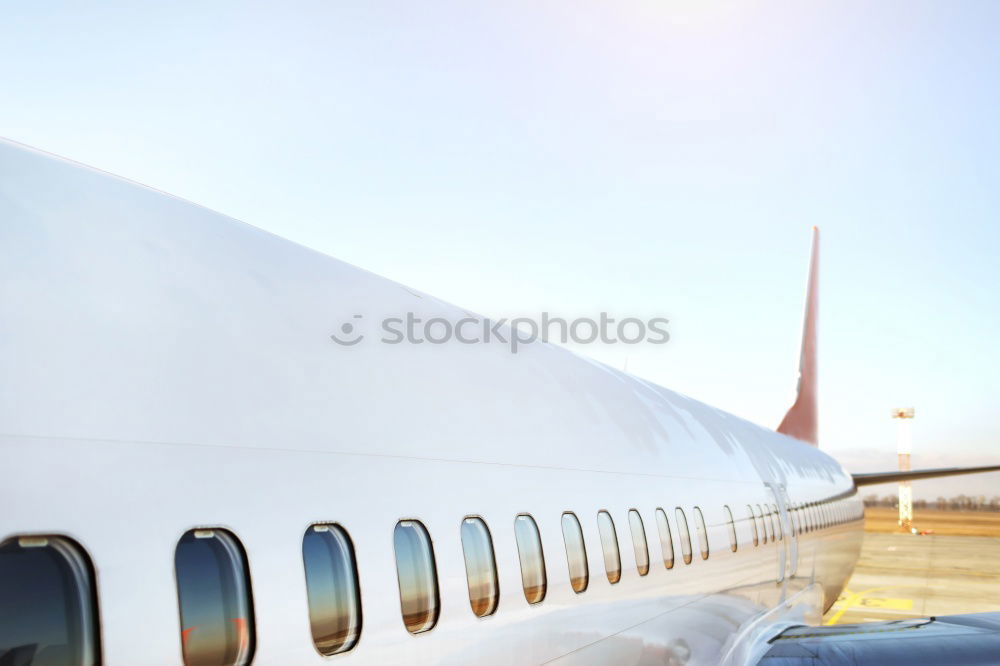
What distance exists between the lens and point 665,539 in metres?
6.57

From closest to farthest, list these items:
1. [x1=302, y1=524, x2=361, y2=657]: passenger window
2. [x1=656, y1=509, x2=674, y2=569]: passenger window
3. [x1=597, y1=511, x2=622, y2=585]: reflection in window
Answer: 1. [x1=302, y1=524, x2=361, y2=657]: passenger window
2. [x1=597, y1=511, x2=622, y2=585]: reflection in window
3. [x1=656, y1=509, x2=674, y2=569]: passenger window

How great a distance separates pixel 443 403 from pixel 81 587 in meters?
2.14

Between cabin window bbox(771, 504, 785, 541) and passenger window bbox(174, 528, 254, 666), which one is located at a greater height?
passenger window bbox(174, 528, 254, 666)

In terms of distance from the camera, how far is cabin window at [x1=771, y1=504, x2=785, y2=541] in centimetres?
1085

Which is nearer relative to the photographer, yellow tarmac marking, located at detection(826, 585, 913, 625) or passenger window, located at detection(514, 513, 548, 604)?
passenger window, located at detection(514, 513, 548, 604)

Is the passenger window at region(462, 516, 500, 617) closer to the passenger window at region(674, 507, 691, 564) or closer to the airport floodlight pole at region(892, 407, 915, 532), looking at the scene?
the passenger window at region(674, 507, 691, 564)

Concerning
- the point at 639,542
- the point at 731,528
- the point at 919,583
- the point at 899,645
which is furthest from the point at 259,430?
the point at 919,583

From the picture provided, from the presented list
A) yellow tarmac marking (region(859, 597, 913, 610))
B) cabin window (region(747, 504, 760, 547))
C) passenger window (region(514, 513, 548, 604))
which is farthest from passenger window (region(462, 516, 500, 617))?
yellow tarmac marking (region(859, 597, 913, 610))

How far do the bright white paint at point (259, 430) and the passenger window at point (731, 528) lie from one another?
3035 mm

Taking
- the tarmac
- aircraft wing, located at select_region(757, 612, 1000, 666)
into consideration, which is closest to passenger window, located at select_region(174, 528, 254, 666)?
aircraft wing, located at select_region(757, 612, 1000, 666)

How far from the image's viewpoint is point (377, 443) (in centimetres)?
350

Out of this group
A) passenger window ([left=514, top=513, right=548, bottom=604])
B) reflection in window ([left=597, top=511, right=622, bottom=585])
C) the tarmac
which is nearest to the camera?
passenger window ([left=514, top=513, right=548, bottom=604])

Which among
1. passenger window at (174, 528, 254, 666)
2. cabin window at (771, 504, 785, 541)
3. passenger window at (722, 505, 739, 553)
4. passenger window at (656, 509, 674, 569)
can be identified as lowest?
cabin window at (771, 504, 785, 541)

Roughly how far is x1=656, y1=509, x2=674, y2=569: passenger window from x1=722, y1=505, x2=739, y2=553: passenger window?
206 cm
